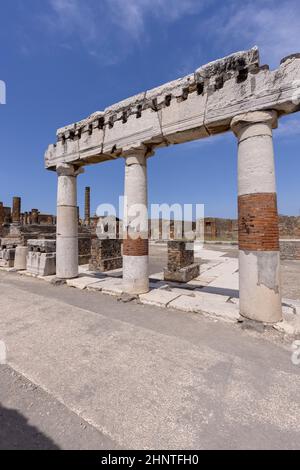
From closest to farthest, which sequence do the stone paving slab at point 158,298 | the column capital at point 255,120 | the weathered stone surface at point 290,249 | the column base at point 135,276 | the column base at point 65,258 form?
the column capital at point 255,120, the stone paving slab at point 158,298, the column base at point 135,276, the column base at point 65,258, the weathered stone surface at point 290,249

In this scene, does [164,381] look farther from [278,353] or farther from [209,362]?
[278,353]

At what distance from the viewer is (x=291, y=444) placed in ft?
5.76

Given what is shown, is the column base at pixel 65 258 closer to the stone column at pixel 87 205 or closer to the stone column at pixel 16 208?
the stone column at pixel 16 208

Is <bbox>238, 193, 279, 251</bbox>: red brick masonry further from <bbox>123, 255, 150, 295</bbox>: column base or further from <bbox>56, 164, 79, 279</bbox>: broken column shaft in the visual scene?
<bbox>56, 164, 79, 279</bbox>: broken column shaft

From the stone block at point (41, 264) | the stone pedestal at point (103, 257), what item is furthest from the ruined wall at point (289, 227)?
the stone block at point (41, 264)

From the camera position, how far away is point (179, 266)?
822cm

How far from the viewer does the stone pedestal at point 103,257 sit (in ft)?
33.2

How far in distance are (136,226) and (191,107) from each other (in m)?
3.02

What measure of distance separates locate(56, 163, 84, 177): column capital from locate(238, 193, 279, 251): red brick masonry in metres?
5.76

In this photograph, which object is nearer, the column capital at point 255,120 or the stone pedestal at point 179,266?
the column capital at point 255,120

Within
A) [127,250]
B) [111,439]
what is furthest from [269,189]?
[111,439]

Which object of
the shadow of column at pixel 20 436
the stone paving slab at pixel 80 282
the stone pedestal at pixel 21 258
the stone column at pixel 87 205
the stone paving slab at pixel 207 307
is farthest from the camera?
the stone column at pixel 87 205

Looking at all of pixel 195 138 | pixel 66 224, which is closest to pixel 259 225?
pixel 195 138

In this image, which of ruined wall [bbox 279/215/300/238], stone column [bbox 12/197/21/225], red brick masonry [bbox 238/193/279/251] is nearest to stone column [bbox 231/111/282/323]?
red brick masonry [bbox 238/193/279/251]
